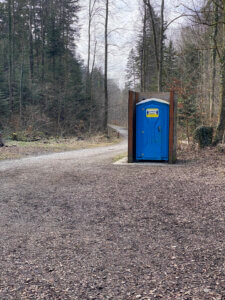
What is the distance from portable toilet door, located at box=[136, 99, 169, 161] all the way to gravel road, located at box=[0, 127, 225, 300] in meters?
2.56

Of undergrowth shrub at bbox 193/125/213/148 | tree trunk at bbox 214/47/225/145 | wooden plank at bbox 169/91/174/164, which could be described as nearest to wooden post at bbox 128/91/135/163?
wooden plank at bbox 169/91/174/164

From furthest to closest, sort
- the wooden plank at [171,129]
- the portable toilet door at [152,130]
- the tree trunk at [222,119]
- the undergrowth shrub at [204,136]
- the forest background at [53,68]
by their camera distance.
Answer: the forest background at [53,68] < the tree trunk at [222,119] < the undergrowth shrub at [204,136] < the portable toilet door at [152,130] < the wooden plank at [171,129]

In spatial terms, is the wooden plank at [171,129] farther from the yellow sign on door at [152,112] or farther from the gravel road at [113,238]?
the gravel road at [113,238]

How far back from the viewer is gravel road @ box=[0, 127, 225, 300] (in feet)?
7.75

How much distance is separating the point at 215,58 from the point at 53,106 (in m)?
17.5

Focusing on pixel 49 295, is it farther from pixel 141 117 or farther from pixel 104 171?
pixel 141 117

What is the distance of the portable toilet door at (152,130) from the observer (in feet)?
29.5

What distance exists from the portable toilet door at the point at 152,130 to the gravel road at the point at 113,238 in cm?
256

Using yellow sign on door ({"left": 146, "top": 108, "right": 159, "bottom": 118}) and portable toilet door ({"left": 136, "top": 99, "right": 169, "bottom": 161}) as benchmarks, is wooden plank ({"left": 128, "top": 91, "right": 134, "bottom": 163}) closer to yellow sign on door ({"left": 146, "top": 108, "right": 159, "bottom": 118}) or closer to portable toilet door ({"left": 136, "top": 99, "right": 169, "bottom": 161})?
portable toilet door ({"left": 136, "top": 99, "right": 169, "bottom": 161})

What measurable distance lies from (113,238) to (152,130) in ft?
19.9

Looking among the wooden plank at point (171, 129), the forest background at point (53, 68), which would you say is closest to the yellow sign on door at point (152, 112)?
the wooden plank at point (171, 129)

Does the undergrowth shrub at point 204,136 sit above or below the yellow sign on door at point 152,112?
below

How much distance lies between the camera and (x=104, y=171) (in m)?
7.88

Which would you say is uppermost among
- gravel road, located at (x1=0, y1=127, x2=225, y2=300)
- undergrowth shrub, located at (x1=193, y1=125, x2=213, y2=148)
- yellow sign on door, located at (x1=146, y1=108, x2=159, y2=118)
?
yellow sign on door, located at (x1=146, y1=108, x2=159, y2=118)
